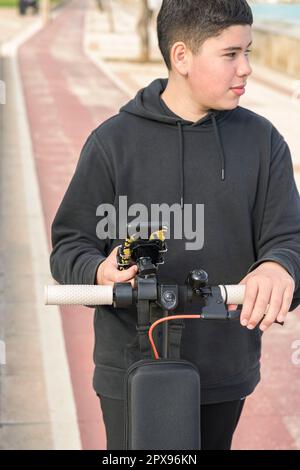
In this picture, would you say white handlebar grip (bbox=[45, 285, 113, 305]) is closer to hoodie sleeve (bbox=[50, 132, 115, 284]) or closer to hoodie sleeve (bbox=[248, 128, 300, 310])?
hoodie sleeve (bbox=[50, 132, 115, 284])

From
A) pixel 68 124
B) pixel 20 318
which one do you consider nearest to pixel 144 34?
pixel 68 124

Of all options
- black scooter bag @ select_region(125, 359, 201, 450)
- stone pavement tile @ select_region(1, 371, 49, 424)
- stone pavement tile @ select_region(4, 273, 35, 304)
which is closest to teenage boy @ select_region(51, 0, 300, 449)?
black scooter bag @ select_region(125, 359, 201, 450)

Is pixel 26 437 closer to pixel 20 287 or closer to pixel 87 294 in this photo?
pixel 20 287

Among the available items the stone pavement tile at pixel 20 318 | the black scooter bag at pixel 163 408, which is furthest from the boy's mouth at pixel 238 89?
the stone pavement tile at pixel 20 318

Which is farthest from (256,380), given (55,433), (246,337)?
(55,433)

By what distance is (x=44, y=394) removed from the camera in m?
5.75

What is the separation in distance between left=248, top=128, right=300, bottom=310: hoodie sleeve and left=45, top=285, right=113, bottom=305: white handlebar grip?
0.58 metres

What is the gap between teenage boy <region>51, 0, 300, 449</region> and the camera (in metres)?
2.53

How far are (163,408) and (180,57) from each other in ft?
3.33

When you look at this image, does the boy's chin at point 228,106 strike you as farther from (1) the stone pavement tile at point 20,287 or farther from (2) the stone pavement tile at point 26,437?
(1) the stone pavement tile at point 20,287

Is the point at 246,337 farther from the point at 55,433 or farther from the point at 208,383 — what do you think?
the point at 55,433

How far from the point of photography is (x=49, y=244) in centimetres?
921

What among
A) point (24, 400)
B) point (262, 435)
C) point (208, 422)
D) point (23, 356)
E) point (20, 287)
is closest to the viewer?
point (208, 422)

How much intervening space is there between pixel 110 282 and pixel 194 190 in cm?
51
